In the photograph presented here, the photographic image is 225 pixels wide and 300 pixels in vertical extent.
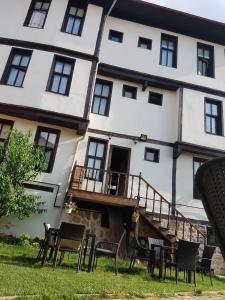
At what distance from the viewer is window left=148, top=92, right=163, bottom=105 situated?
14969mm

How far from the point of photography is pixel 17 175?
9859 mm

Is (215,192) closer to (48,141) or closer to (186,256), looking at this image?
(186,256)

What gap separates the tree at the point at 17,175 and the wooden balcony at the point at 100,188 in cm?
146

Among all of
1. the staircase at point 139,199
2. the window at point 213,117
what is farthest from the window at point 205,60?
the staircase at point 139,199

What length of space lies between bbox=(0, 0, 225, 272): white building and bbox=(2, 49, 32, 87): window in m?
0.04

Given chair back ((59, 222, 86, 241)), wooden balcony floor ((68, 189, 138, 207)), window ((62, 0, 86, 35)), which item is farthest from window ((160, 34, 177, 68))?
chair back ((59, 222, 86, 241))

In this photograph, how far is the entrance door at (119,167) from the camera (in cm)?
1280

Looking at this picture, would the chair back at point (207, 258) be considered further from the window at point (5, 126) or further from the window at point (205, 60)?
the window at point (205, 60)

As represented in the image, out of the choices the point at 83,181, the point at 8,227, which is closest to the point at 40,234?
the point at 8,227

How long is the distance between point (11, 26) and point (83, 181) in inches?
295

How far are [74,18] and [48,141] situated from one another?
6280mm

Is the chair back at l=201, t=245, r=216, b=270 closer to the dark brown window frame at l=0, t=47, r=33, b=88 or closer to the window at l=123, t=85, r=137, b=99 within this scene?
the window at l=123, t=85, r=137, b=99

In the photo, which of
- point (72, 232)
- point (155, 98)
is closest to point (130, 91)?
point (155, 98)

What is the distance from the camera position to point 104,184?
40.7 feet
